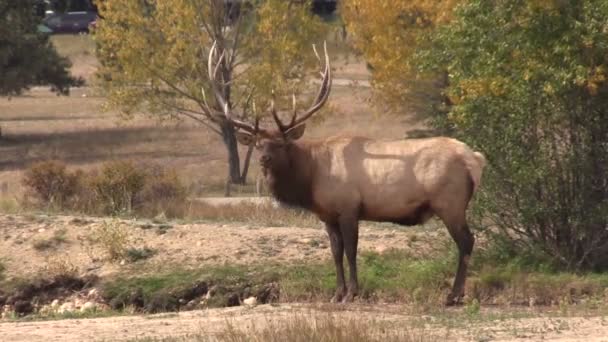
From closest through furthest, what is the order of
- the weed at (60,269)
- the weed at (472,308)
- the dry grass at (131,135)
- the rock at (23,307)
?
1. the weed at (472,308)
2. the rock at (23,307)
3. the weed at (60,269)
4. the dry grass at (131,135)

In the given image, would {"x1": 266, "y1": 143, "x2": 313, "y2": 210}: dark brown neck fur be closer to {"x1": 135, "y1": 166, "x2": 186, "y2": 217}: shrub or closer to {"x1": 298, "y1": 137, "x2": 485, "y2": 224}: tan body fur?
{"x1": 298, "y1": 137, "x2": 485, "y2": 224}: tan body fur

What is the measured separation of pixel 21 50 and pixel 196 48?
1335 centimetres

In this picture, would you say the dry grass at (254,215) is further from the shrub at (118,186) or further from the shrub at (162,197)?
the shrub at (118,186)

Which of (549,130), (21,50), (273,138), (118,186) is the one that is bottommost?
(21,50)

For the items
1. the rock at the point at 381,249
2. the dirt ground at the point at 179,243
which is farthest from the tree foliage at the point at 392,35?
the rock at the point at 381,249

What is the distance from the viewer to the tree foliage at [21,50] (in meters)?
49.9

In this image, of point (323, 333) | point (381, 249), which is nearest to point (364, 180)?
point (381, 249)

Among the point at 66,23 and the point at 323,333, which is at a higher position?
the point at 323,333

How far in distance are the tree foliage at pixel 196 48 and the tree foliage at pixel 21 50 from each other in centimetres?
968

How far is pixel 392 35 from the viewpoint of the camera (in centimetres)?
3819

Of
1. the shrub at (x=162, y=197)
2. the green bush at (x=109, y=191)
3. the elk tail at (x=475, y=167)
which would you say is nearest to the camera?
the elk tail at (x=475, y=167)

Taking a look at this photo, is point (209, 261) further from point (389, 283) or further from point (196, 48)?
point (196, 48)

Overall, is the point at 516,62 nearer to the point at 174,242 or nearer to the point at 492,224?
the point at 492,224

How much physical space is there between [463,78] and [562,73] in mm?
1680
